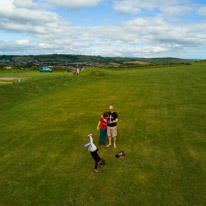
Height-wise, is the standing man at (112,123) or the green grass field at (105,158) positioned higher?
the standing man at (112,123)

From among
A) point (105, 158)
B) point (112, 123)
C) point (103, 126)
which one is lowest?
point (105, 158)

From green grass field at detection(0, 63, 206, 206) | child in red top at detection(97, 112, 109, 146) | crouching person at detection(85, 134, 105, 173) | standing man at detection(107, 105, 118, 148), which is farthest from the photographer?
standing man at detection(107, 105, 118, 148)

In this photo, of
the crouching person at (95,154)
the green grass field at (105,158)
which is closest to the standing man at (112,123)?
the green grass field at (105,158)

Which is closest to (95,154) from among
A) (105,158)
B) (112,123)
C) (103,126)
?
(105,158)

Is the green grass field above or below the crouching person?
below

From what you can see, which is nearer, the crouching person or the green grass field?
the green grass field

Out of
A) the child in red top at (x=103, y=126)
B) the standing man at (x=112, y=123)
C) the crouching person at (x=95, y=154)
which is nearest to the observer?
the crouching person at (x=95, y=154)

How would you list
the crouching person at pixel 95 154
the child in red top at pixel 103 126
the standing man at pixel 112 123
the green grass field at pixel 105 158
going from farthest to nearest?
1. the standing man at pixel 112 123
2. the child in red top at pixel 103 126
3. the crouching person at pixel 95 154
4. the green grass field at pixel 105 158

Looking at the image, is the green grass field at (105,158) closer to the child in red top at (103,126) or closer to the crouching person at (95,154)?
the crouching person at (95,154)

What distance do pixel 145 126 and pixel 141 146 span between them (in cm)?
292

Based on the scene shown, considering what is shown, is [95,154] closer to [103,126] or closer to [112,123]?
[103,126]

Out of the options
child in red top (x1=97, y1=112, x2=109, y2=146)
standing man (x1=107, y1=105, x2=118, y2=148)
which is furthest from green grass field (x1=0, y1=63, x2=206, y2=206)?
standing man (x1=107, y1=105, x2=118, y2=148)

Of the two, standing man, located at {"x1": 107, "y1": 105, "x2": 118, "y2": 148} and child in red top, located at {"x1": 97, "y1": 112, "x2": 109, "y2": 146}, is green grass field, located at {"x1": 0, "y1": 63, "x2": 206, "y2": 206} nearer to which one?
child in red top, located at {"x1": 97, "y1": 112, "x2": 109, "y2": 146}

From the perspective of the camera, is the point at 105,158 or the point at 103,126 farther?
the point at 103,126
